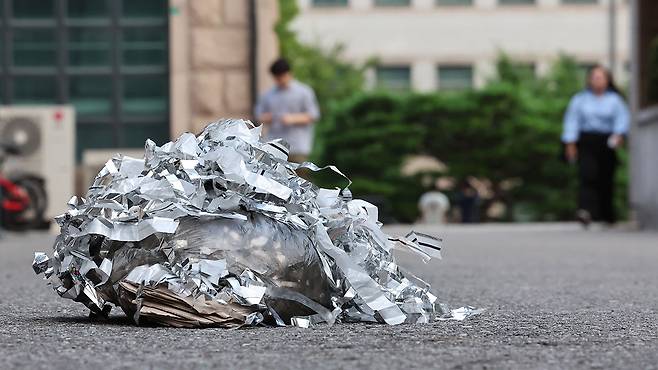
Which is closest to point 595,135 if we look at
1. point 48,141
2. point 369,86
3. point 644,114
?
point 644,114

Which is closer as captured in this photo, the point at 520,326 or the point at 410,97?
the point at 520,326

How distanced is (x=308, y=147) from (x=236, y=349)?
32.6 feet

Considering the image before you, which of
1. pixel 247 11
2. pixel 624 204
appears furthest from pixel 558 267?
pixel 624 204

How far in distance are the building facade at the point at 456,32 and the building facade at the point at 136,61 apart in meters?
37.6

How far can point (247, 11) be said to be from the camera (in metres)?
16.3

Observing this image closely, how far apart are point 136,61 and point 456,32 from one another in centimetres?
3920

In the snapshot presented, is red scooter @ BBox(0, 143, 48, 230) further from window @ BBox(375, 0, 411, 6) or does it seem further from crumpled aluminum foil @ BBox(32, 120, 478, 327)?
window @ BBox(375, 0, 411, 6)

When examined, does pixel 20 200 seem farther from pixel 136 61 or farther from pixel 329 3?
pixel 329 3

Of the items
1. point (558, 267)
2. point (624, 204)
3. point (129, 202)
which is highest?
point (129, 202)

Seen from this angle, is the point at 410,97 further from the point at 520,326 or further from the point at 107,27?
the point at 520,326

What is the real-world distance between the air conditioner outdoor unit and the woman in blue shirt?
5320 millimetres

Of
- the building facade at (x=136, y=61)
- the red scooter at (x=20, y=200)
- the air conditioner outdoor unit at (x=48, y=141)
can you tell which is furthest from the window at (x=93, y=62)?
the red scooter at (x=20, y=200)

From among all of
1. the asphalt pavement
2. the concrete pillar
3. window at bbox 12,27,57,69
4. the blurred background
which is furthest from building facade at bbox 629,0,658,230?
the asphalt pavement

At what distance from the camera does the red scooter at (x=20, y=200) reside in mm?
16125
